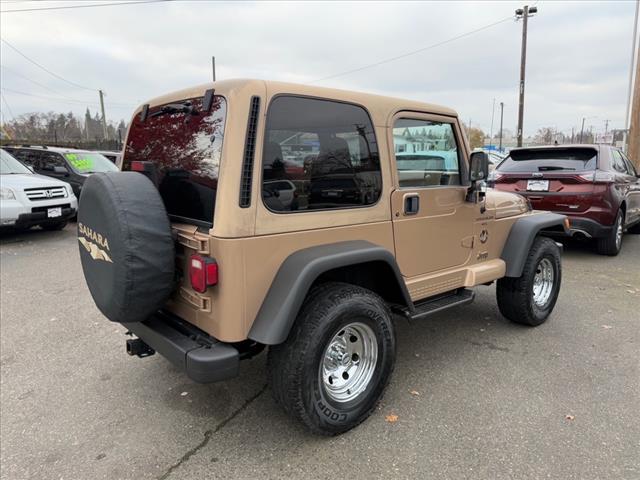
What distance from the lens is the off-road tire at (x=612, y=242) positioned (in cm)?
707

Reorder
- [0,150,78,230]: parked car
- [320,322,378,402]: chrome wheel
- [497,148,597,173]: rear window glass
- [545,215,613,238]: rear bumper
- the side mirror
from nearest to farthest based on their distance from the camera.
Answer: [320,322,378,402]: chrome wheel
the side mirror
[545,215,613,238]: rear bumper
[497,148,597,173]: rear window glass
[0,150,78,230]: parked car

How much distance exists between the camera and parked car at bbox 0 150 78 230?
7707mm

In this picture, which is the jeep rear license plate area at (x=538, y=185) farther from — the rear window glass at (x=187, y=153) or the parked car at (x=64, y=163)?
the parked car at (x=64, y=163)

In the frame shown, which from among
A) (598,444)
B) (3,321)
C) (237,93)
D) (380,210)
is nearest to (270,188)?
(237,93)

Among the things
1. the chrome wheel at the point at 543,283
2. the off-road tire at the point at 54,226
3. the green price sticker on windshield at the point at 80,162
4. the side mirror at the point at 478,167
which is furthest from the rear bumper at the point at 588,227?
the green price sticker on windshield at the point at 80,162

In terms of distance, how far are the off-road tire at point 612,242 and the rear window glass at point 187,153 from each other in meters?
6.83

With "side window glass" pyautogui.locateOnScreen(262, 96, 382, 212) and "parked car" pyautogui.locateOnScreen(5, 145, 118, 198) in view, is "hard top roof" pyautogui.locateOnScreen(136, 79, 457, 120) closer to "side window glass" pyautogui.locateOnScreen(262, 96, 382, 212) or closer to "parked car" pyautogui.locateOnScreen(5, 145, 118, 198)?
"side window glass" pyautogui.locateOnScreen(262, 96, 382, 212)

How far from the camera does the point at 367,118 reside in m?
2.89

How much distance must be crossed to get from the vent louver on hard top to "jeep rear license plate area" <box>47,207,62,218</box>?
7.50 m

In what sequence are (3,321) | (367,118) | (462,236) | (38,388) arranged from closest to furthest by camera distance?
(367,118), (38,388), (462,236), (3,321)

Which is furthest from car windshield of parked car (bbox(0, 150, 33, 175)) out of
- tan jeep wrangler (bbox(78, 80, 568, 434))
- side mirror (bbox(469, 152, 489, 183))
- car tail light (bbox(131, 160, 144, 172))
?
side mirror (bbox(469, 152, 489, 183))

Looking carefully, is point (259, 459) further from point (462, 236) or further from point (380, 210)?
point (462, 236)

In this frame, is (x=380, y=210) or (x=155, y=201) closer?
(x=155, y=201)

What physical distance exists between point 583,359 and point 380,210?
2.25 metres
